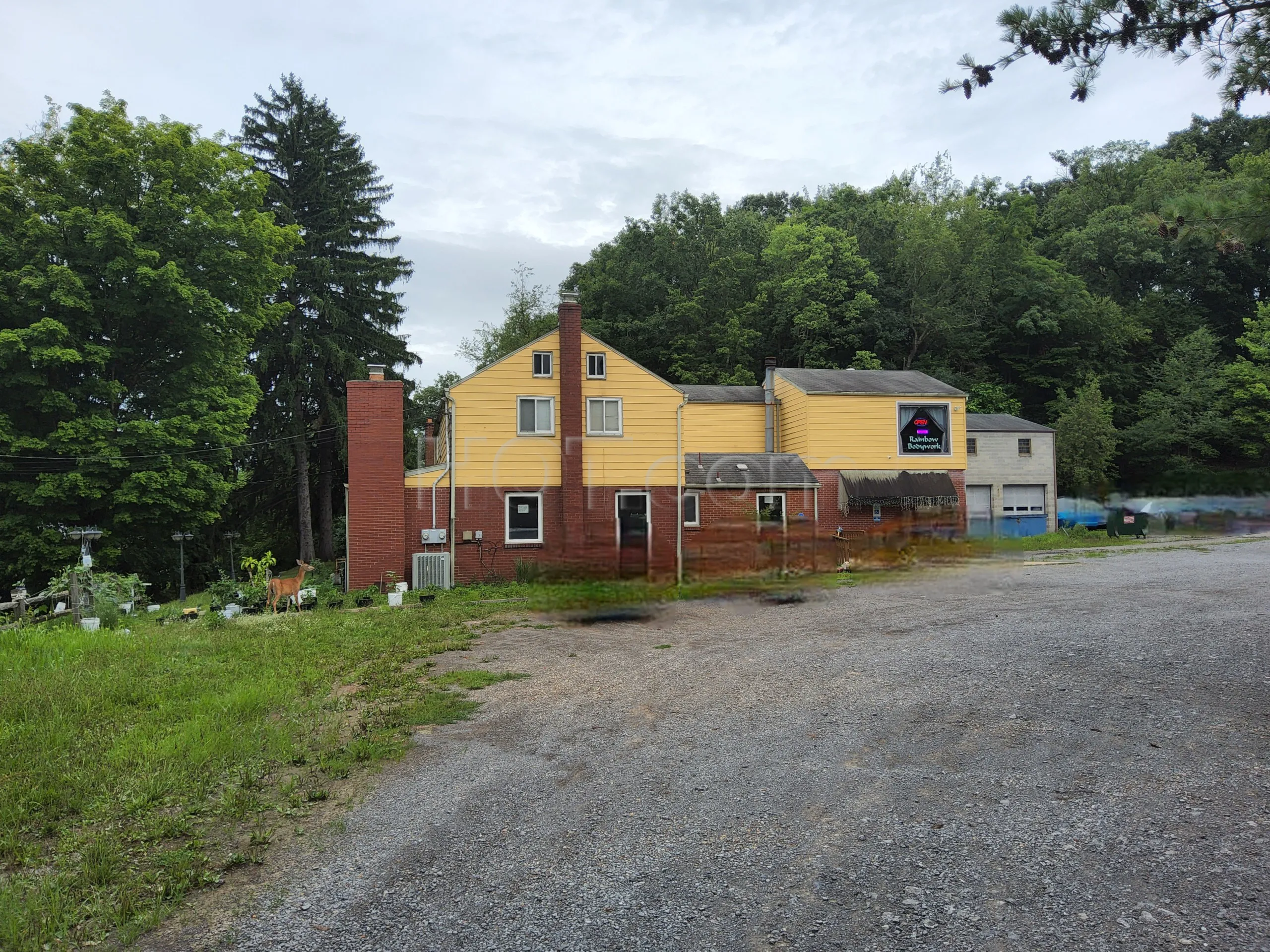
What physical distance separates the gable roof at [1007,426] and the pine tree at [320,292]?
2772 cm

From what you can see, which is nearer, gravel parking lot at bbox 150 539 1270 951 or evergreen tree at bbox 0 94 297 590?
gravel parking lot at bbox 150 539 1270 951

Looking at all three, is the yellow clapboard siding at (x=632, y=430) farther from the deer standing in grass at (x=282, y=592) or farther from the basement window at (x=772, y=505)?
the deer standing in grass at (x=282, y=592)

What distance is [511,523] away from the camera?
2191 centimetres

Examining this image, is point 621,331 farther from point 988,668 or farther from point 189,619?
point 988,668

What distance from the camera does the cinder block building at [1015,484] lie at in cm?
665

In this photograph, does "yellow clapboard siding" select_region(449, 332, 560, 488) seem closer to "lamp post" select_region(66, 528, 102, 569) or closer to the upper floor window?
"lamp post" select_region(66, 528, 102, 569)

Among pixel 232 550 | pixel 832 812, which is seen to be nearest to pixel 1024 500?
pixel 832 812

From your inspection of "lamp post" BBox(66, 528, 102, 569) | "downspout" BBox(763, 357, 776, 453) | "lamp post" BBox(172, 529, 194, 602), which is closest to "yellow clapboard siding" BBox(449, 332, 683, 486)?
"downspout" BBox(763, 357, 776, 453)

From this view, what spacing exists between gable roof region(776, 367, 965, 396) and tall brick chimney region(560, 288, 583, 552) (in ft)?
30.9

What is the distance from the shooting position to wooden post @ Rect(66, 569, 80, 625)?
48.8ft

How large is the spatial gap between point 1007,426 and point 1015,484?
418cm

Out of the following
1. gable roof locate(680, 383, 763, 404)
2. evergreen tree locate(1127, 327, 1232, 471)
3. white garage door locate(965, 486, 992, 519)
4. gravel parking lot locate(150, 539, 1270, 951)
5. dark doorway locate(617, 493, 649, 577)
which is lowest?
gravel parking lot locate(150, 539, 1270, 951)

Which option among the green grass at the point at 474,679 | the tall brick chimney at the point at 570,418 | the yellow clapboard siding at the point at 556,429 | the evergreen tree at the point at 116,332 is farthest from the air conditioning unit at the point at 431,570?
the green grass at the point at 474,679

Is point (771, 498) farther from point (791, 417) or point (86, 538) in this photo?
point (86, 538)
